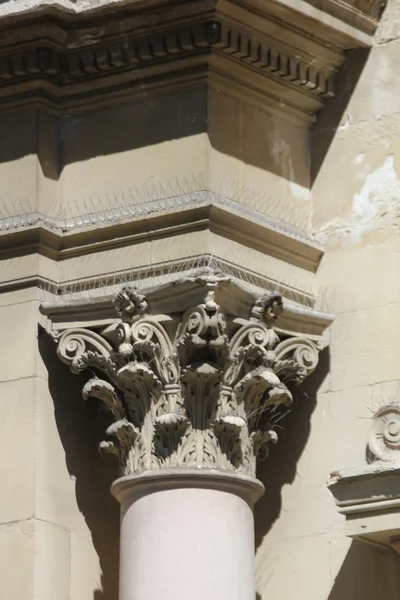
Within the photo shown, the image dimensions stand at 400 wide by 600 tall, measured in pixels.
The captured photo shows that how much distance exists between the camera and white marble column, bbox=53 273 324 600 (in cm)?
1501

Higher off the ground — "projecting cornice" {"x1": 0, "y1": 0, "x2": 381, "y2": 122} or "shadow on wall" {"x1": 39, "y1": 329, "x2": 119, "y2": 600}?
"projecting cornice" {"x1": 0, "y1": 0, "x2": 381, "y2": 122}

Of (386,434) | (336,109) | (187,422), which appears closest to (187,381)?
(187,422)

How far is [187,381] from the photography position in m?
15.3

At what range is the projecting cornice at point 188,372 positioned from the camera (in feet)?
49.9

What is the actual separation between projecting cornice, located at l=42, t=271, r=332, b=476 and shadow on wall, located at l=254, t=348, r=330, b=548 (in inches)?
19.2

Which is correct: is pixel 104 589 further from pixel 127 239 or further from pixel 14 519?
pixel 127 239

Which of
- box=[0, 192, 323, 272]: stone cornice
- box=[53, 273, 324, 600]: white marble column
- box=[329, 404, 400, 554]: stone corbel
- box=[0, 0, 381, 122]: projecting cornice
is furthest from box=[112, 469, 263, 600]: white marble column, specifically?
box=[0, 0, 381, 122]: projecting cornice

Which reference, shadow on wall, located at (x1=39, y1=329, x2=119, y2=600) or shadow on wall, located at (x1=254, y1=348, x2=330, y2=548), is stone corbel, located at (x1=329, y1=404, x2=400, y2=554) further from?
shadow on wall, located at (x1=39, y1=329, x2=119, y2=600)

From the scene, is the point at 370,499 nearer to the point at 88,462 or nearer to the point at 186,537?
the point at 186,537

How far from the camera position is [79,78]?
16.3 meters

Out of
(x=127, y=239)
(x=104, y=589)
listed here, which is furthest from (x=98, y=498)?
(x=127, y=239)

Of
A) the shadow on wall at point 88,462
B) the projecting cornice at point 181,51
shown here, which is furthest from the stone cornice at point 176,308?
the projecting cornice at point 181,51

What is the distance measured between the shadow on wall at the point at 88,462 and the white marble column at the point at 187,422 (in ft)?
1.03

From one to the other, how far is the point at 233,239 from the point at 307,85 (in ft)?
4.67
